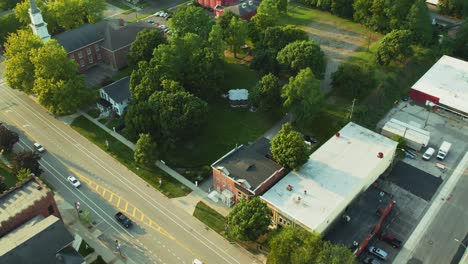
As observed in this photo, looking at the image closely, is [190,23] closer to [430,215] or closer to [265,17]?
[265,17]

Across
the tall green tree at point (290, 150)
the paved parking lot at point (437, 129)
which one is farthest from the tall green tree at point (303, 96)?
the paved parking lot at point (437, 129)

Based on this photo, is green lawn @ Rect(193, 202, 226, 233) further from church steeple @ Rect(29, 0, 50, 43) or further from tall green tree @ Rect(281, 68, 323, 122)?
church steeple @ Rect(29, 0, 50, 43)

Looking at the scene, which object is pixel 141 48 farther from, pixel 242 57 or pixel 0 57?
pixel 0 57

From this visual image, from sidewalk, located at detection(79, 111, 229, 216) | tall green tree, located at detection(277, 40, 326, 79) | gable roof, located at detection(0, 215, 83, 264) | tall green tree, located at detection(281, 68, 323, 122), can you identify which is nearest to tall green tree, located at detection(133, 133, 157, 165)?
sidewalk, located at detection(79, 111, 229, 216)

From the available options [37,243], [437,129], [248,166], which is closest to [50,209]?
[37,243]

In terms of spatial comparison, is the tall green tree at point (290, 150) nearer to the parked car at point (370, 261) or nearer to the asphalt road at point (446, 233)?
the parked car at point (370, 261)
